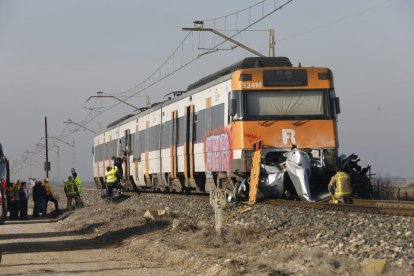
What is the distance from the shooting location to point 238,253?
457 inches

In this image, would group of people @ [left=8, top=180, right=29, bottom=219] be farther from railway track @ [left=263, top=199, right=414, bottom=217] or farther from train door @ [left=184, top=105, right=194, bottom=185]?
railway track @ [left=263, top=199, right=414, bottom=217]

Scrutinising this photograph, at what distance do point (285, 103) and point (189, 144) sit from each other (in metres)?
5.88

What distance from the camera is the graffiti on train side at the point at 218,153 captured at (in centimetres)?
2127

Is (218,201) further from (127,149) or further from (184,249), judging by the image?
(127,149)

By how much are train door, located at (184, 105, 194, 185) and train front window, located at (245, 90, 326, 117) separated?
5284mm

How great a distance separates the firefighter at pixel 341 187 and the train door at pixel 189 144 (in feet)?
24.6

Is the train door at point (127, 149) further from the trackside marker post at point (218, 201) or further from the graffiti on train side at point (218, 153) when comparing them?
the trackside marker post at point (218, 201)

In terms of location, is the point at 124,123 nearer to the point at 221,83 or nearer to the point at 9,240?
the point at 221,83

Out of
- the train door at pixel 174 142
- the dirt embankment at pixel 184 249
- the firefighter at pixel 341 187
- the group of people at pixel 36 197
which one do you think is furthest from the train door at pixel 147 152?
the firefighter at pixel 341 187

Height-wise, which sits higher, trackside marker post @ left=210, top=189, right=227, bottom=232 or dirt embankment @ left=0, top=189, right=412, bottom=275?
trackside marker post @ left=210, top=189, right=227, bottom=232

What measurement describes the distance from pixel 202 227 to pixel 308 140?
5.62 metres

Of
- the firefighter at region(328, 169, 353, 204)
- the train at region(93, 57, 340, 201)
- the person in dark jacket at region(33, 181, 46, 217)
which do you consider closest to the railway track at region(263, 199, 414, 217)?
the firefighter at region(328, 169, 353, 204)

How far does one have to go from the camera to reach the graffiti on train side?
69.8 feet

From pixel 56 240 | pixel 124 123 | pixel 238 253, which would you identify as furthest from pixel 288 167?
pixel 124 123
